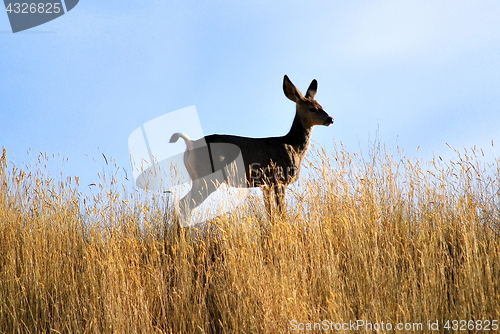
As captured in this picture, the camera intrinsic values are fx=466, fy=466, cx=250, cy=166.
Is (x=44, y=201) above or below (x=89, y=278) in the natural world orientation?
above

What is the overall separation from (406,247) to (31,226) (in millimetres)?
3855

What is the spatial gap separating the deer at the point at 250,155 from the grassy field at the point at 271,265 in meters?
0.82

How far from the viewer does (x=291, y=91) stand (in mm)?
6660

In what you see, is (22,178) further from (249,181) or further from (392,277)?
(392,277)

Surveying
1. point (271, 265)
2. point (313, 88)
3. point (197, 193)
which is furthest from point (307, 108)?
point (271, 265)

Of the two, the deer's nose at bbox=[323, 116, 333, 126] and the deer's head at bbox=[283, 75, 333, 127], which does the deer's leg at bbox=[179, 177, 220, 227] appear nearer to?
→ the deer's head at bbox=[283, 75, 333, 127]

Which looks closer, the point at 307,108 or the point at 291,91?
the point at 291,91

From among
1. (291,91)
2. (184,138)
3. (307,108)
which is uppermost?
(291,91)

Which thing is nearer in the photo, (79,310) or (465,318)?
(465,318)

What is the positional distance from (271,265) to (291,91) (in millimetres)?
3583

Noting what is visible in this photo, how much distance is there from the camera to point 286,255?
3.79 metres

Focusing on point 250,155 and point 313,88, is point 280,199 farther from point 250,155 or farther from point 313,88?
point 313,88

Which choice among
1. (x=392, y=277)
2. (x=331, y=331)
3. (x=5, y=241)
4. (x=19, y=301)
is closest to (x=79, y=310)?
(x=19, y=301)

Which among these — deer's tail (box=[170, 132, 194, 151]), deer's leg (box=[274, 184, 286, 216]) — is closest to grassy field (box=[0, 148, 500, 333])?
deer's leg (box=[274, 184, 286, 216])
